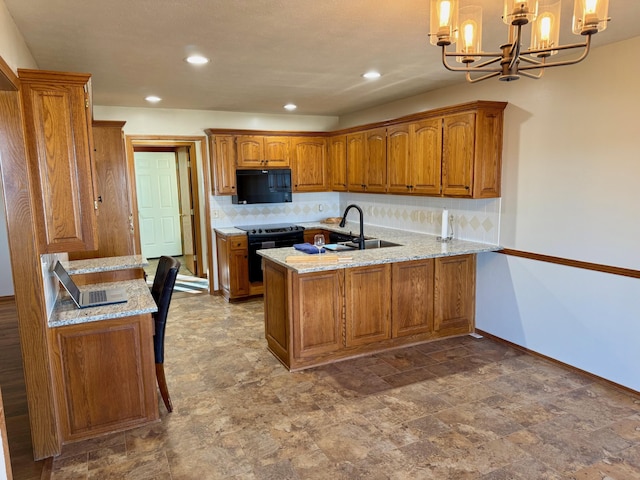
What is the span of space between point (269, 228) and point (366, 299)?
95.0 inches

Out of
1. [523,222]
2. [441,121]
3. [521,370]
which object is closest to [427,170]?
[441,121]

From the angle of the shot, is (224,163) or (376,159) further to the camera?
(224,163)

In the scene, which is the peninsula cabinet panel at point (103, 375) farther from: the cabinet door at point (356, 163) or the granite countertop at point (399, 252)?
the cabinet door at point (356, 163)

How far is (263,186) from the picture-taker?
19.1 ft

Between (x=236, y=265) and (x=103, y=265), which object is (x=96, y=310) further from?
(x=236, y=265)

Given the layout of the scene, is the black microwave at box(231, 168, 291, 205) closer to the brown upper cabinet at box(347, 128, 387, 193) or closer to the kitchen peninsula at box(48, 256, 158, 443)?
the brown upper cabinet at box(347, 128, 387, 193)

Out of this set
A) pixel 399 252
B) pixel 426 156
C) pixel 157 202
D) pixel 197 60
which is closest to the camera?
pixel 197 60

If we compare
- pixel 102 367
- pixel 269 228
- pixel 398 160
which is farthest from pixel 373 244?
pixel 102 367

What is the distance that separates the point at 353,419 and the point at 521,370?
160cm

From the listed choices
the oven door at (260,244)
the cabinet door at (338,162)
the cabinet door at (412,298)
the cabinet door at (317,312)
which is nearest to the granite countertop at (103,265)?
the cabinet door at (317,312)

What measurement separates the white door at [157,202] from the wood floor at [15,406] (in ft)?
12.3

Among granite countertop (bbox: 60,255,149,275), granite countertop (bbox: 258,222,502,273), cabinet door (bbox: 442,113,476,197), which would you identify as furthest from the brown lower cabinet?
granite countertop (bbox: 60,255,149,275)

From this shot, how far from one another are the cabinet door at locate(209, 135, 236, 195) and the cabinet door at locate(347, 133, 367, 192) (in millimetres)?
1528

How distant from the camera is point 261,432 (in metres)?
2.74
